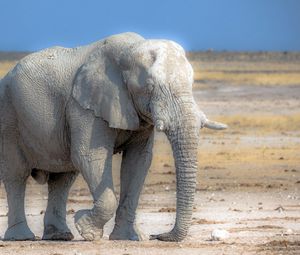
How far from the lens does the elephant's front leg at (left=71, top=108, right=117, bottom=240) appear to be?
12633 millimetres

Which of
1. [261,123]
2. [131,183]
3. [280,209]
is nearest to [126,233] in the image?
[131,183]

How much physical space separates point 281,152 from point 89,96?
12274 mm

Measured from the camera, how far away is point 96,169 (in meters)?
12.7

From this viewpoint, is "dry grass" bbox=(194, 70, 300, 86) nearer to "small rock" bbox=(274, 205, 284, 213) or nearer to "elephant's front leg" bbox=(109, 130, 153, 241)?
"small rock" bbox=(274, 205, 284, 213)

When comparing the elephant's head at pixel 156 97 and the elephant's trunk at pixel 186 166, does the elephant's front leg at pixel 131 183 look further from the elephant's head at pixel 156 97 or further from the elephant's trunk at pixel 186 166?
the elephant's trunk at pixel 186 166

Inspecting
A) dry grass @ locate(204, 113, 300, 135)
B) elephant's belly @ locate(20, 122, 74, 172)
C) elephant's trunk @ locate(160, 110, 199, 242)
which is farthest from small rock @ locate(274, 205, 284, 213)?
dry grass @ locate(204, 113, 300, 135)

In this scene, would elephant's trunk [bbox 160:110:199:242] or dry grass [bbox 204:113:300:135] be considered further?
dry grass [bbox 204:113:300:135]

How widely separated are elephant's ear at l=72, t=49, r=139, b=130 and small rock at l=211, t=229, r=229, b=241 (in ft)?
4.00

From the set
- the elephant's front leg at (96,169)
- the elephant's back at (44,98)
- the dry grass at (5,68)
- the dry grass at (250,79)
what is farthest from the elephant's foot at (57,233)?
the dry grass at (250,79)

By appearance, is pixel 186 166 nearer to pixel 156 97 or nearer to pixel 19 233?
pixel 156 97

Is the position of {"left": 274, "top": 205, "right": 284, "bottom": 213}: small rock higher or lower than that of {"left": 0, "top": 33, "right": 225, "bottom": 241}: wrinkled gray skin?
lower

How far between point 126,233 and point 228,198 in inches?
191

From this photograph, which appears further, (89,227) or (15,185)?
(15,185)

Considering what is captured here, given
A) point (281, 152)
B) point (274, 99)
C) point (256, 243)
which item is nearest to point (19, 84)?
point (256, 243)
